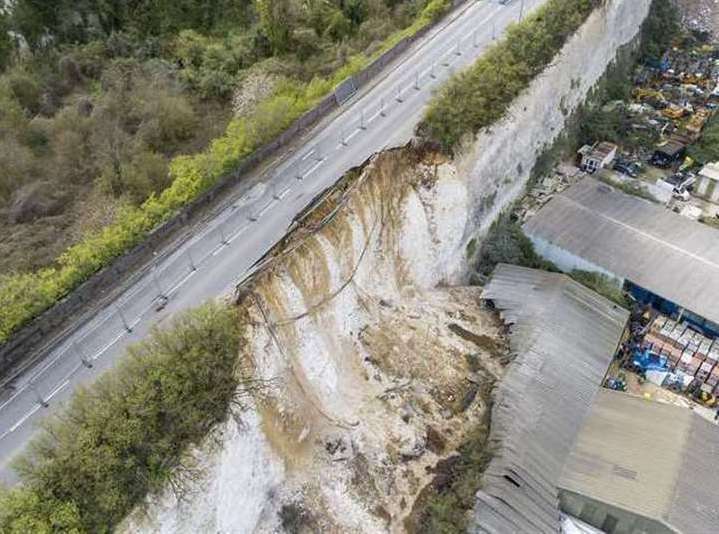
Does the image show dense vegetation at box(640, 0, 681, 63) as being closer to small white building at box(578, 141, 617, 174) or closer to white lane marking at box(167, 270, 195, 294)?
small white building at box(578, 141, 617, 174)

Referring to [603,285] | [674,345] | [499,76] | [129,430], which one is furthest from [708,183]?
[129,430]

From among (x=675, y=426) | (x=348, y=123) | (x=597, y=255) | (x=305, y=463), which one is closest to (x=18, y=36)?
(x=348, y=123)

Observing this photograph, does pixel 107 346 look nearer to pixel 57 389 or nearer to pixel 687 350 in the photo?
pixel 57 389

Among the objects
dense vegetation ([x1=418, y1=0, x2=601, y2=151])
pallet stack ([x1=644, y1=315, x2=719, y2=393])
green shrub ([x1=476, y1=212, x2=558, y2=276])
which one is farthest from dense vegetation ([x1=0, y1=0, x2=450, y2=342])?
pallet stack ([x1=644, y1=315, x2=719, y2=393])

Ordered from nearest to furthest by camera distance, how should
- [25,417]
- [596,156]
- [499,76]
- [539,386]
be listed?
[25,417]
[539,386]
[499,76]
[596,156]

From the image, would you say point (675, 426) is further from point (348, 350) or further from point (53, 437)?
point (53, 437)

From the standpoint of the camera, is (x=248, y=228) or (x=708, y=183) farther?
(x=708, y=183)

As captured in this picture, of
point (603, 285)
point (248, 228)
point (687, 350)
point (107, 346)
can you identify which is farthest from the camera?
point (603, 285)
